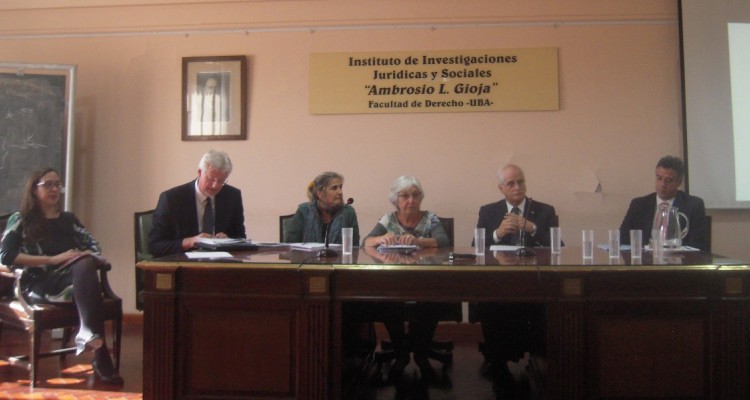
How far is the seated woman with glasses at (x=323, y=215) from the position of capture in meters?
3.38

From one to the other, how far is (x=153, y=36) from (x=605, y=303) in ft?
12.7

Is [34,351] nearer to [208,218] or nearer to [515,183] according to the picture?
[208,218]

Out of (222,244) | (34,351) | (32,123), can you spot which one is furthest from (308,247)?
(32,123)

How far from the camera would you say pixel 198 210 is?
328cm

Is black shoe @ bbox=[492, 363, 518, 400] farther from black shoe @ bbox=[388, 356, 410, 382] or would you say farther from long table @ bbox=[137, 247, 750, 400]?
long table @ bbox=[137, 247, 750, 400]

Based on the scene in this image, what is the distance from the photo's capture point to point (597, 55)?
4277 millimetres

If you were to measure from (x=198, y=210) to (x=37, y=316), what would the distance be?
0.98 metres

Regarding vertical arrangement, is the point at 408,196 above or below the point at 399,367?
above

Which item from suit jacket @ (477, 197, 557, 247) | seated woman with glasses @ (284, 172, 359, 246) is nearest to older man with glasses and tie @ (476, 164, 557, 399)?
suit jacket @ (477, 197, 557, 247)

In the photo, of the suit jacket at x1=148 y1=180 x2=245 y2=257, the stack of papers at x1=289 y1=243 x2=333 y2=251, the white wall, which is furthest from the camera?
the white wall

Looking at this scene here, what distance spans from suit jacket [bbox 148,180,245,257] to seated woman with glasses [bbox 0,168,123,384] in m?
0.43

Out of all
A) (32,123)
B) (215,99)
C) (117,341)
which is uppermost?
(215,99)

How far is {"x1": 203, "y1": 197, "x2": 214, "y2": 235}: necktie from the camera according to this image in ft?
10.8

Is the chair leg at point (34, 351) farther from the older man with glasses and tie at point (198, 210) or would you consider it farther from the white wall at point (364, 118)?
the white wall at point (364, 118)
